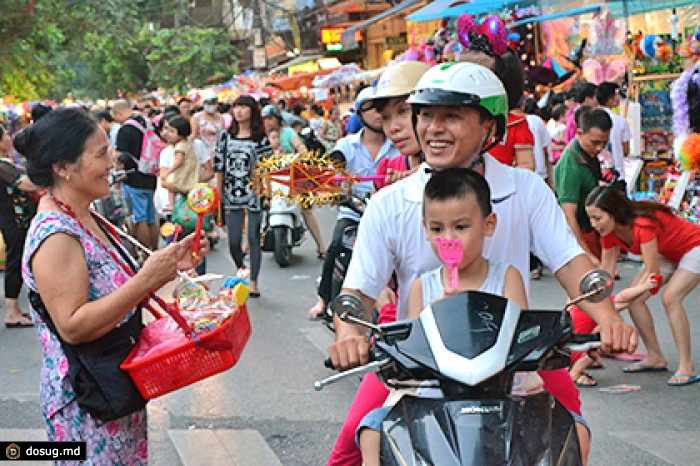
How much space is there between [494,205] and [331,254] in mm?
3433

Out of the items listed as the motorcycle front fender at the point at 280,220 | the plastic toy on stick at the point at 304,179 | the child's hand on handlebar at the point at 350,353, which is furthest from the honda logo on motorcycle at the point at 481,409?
the motorcycle front fender at the point at 280,220

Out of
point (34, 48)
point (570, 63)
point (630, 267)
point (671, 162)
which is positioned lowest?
point (630, 267)

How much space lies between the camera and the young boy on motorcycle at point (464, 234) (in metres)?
3.26

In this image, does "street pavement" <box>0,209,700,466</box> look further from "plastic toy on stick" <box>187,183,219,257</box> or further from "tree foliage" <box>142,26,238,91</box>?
"tree foliage" <box>142,26,238,91</box>

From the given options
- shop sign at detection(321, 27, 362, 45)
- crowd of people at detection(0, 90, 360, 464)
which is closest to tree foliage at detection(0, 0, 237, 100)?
shop sign at detection(321, 27, 362, 45)

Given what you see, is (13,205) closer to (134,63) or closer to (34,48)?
(34,48)

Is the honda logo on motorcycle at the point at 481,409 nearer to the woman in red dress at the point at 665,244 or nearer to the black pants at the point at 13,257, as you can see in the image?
the woman in red dress at the point at 665,244

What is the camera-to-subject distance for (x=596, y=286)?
297 cm

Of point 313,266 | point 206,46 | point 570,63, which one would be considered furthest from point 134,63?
point 313,266

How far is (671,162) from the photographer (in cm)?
1286

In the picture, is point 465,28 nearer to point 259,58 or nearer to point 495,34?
point 495,34

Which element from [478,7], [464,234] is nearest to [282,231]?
[478,7]

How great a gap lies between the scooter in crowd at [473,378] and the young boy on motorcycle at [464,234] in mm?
281

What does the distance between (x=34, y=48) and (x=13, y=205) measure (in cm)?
2282
